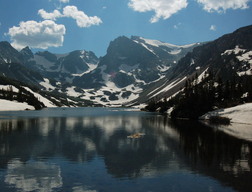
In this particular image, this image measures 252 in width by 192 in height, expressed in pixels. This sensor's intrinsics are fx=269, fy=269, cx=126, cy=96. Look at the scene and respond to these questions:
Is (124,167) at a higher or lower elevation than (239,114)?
lower

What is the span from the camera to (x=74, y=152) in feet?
143

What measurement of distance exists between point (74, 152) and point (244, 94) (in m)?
122

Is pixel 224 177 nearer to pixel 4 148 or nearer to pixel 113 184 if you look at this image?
pixel 113 184

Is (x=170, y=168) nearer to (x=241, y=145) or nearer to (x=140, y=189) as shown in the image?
(x=140, y=189)

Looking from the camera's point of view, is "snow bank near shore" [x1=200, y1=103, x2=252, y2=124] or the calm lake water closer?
the calm lake water

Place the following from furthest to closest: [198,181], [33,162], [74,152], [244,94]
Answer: [244,94] → [74,152] → [33,162] → [198,181]

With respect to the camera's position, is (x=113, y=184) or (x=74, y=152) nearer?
(x=113, y=184)

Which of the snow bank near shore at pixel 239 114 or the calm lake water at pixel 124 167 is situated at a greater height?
the snow bank near shore at pixel 239 114

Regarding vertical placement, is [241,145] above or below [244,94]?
below

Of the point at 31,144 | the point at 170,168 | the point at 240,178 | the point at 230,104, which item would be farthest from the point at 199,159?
the point at 230,104

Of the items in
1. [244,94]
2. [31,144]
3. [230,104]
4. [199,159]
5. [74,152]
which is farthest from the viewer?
[244,94]

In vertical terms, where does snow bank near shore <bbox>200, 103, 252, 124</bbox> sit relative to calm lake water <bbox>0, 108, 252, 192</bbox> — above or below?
above

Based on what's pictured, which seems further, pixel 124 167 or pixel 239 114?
pixel 239 114

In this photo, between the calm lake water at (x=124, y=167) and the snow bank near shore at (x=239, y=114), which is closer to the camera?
the calm lake water at (x=124, y=167)
